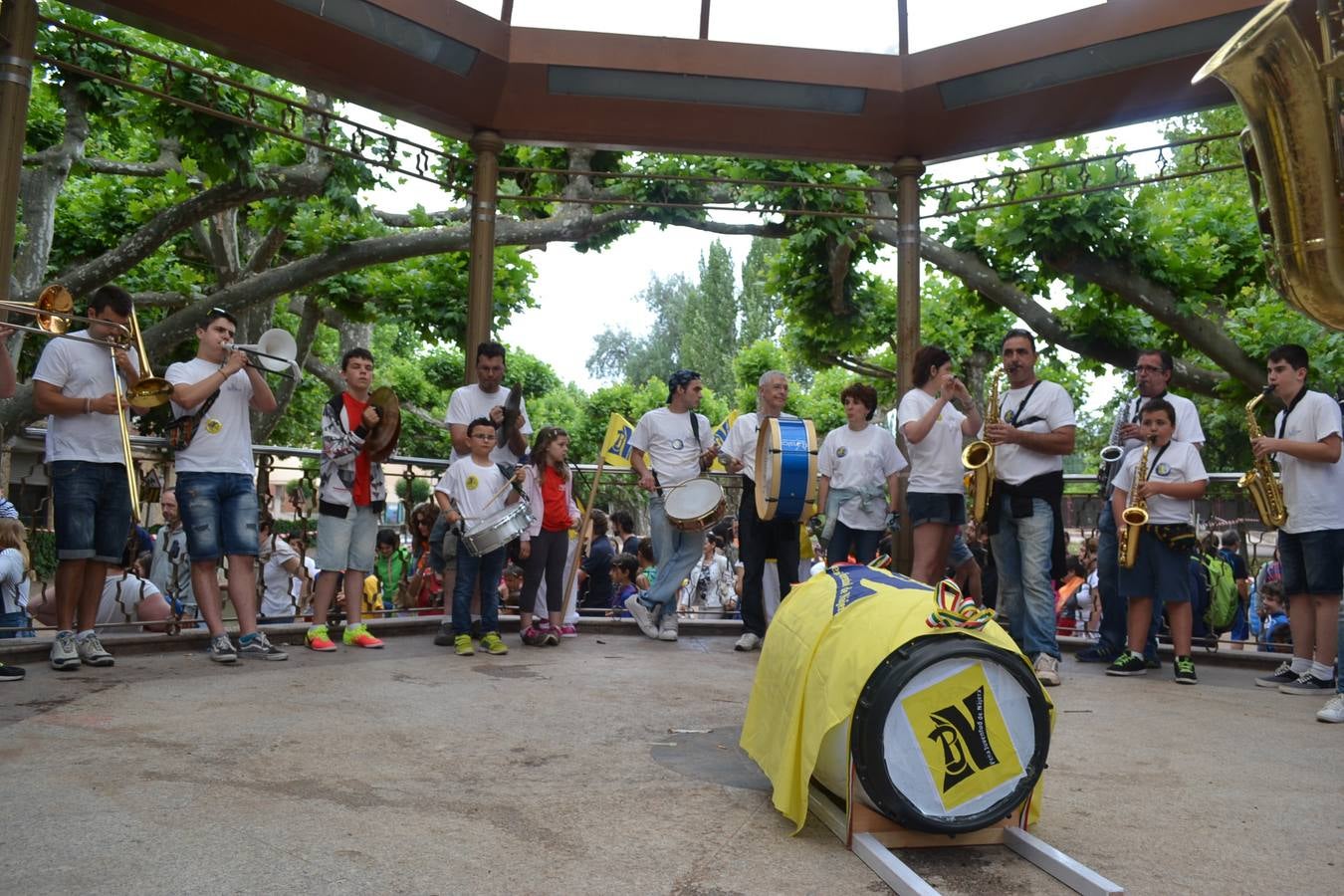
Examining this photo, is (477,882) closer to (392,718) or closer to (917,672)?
(917,672)

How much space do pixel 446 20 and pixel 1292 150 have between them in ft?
19.9

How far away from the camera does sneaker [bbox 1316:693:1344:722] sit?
18.0ft

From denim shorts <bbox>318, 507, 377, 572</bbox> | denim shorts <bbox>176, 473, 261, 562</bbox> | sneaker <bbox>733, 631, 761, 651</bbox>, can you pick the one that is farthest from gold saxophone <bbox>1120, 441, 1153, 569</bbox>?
denim shorts <bbox>176, 473, 261, 562</bbox>

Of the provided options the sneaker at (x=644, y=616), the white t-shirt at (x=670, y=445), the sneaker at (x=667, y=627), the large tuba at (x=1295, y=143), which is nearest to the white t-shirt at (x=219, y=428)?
the white t-shirt at (x=670, y=445)

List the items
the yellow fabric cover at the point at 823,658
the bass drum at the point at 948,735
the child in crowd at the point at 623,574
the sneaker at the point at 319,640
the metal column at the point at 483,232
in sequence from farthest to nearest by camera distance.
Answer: the child in crowd at the point at 623,574
the metal column at the point at 483,232
the sneaker at the point at 319,640
the yellow fabric cover at the point at 823,658
the bass drum at the point at 948,735

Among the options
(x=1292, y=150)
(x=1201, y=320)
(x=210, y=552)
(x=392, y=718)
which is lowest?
(x=392, y=718)

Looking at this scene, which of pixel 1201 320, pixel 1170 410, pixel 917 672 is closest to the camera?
pixel 917 672

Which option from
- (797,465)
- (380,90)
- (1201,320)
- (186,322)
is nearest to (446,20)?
(380,90)

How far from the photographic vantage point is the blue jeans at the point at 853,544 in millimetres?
7949

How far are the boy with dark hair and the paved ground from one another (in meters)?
1.17

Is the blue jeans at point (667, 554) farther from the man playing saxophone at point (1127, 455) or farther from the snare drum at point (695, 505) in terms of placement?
the man playing saxophone at point (1127, 455)

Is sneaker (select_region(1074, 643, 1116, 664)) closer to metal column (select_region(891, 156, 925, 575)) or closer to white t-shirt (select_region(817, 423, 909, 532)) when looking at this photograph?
metal column (select_region(891, 156, 925, 575))

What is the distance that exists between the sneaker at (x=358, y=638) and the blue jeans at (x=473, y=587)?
1.84 feet

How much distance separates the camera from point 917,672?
328cm
